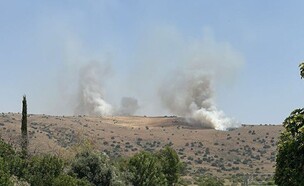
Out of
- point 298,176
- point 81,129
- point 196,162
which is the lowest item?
point 298,176

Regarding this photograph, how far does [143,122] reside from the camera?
126500 millimetres

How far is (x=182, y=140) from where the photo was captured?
96250 mm

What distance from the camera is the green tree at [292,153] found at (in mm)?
16109

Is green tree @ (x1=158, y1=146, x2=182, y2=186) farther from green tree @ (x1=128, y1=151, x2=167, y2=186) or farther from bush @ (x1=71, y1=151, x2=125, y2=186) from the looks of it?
bush @ (x1=71, y1=151, x2=125, y2=186)

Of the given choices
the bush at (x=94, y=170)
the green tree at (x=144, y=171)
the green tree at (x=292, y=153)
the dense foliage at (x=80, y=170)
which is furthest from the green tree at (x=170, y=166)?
the green tree at (x=292, y=153)

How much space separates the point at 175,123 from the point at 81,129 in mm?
31537

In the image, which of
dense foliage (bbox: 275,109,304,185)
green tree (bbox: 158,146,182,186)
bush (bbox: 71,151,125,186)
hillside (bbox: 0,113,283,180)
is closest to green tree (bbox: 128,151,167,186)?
green tree (bbox: 158,146,182,186)

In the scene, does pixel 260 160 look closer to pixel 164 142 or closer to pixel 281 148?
pixel 164 142

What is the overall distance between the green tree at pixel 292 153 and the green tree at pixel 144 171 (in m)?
25.9

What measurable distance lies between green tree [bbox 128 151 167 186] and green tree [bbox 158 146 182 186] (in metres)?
5.25

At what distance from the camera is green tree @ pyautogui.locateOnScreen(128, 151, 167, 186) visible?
42562mm

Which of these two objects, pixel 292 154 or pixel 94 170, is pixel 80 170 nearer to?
pixel 94 170

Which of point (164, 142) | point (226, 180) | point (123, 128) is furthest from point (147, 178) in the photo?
point (123, 128)

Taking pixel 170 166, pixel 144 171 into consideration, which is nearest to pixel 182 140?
pixel 170 166
